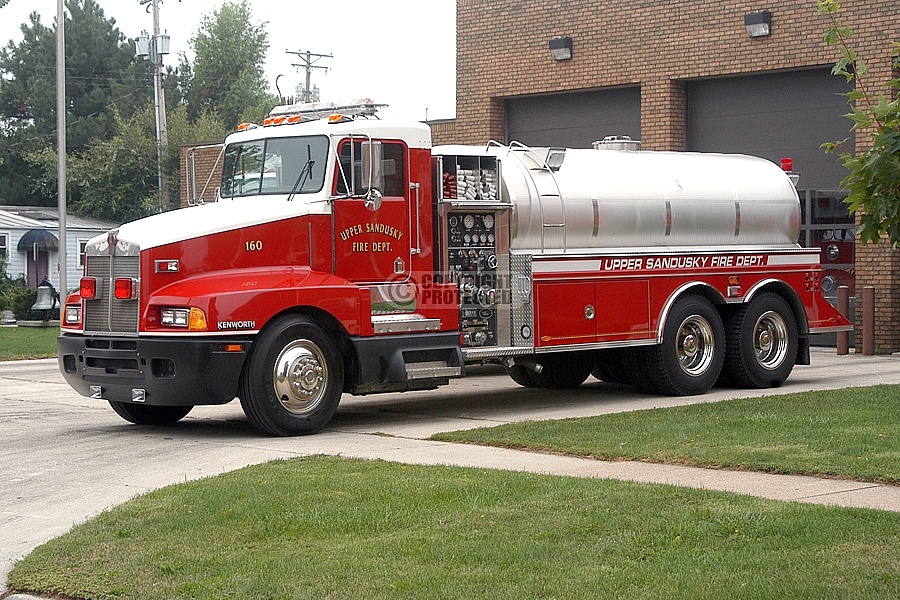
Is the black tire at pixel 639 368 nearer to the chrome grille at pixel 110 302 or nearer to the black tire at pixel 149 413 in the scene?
the black tire at pixel 149 413

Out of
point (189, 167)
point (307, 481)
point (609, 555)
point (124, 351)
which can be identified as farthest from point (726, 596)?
point (189, 167)

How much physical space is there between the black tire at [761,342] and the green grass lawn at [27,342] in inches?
525

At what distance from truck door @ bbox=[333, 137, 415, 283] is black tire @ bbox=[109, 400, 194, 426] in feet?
7.73

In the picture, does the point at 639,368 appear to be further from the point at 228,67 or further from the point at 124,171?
the point at 228,67

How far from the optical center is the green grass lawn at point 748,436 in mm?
10023

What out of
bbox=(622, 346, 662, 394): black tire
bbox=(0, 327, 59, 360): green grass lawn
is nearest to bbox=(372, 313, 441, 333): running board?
bbox=(622, 346, 662, 394): black tire

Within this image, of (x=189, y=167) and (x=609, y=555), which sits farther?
(x=189, y=167)

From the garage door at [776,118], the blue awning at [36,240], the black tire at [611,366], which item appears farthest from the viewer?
the blue awning at [36,240]

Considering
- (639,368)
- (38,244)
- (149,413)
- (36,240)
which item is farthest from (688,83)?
(38,244)

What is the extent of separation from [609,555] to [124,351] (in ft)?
22.0

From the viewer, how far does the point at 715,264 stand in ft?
53.3

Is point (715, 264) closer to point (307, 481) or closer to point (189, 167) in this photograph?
point (189, 167)

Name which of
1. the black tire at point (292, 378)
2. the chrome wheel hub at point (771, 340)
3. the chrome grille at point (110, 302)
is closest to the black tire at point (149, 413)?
the chrome grille at point (110, 302)

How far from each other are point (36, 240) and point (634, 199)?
33.6m
